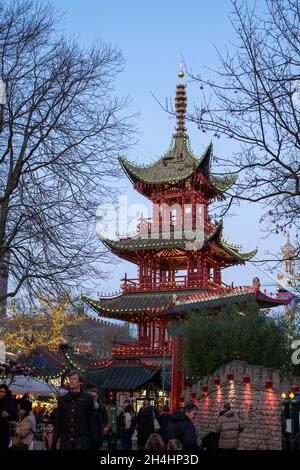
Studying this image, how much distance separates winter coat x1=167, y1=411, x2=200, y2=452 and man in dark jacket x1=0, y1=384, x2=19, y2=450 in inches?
84.1

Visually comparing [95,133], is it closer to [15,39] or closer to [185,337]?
[15,39]

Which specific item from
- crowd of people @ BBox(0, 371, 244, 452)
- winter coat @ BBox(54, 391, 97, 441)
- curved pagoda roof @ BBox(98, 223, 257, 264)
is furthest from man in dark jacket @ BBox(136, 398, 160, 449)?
curved pagoda roof @ BBox(98, 223, 257, 264)

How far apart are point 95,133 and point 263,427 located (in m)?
9.05

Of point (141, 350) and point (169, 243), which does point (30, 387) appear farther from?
point (169, 243)

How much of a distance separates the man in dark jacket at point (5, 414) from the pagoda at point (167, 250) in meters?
26.4

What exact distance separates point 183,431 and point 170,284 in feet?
105

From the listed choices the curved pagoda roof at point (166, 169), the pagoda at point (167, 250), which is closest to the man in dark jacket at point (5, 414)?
the pagoda at point (167, 250)

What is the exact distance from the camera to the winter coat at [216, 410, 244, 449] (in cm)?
992

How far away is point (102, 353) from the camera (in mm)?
76938

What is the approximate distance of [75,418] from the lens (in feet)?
25.4

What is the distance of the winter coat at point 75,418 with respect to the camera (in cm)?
774

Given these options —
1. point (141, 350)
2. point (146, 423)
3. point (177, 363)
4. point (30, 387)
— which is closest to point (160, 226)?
point (141, 350)

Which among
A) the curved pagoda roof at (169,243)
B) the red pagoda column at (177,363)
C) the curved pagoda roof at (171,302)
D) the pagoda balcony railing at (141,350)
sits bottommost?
the red pagoda column at (177,363)

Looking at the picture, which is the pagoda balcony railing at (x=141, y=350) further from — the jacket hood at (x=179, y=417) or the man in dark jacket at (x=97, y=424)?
the jacket hood at (x=179, y=417)
